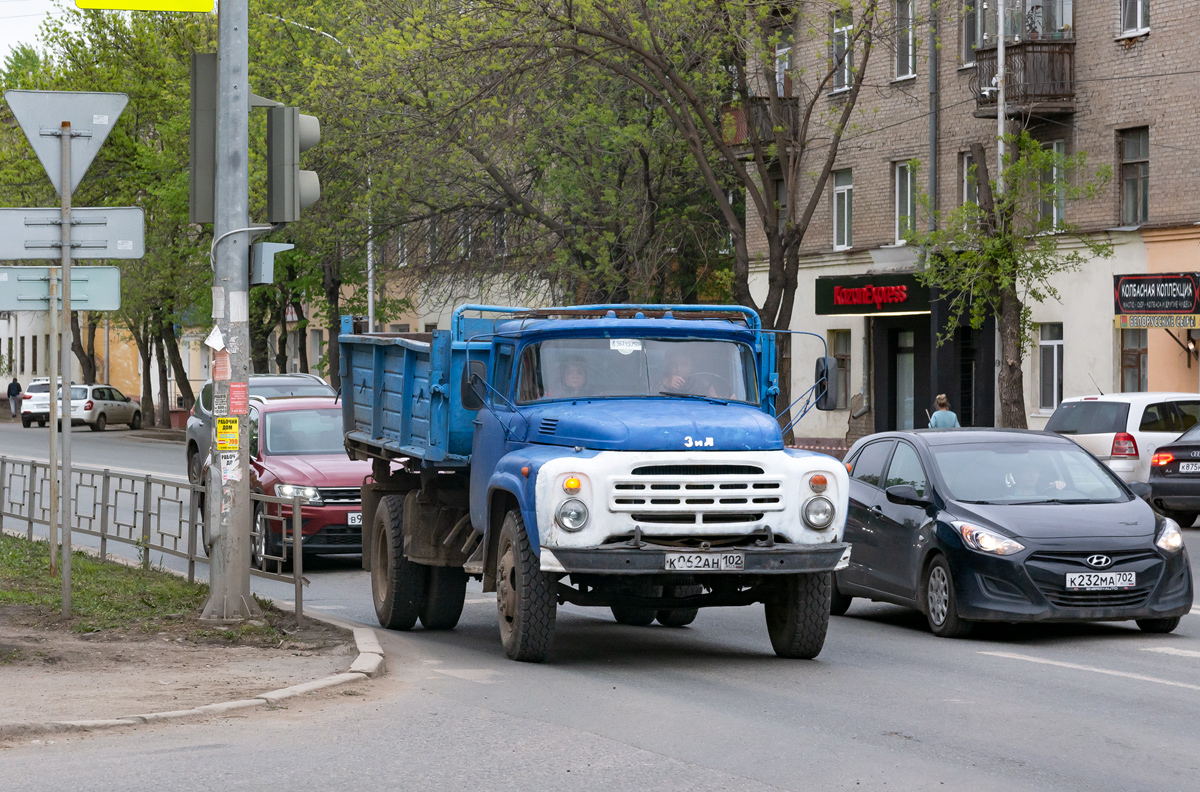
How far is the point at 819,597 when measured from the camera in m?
10.5

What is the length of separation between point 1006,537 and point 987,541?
0.13 meters

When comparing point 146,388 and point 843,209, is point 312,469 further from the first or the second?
point 146,388

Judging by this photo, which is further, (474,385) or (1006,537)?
(1006,537)

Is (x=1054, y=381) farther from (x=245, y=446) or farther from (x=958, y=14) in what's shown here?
(x=245, y=446)

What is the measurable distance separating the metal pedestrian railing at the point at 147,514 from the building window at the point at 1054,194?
723 inches

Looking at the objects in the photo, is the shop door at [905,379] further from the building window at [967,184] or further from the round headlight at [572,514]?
the round headlight at [572,514]

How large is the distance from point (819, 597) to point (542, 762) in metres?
3.57

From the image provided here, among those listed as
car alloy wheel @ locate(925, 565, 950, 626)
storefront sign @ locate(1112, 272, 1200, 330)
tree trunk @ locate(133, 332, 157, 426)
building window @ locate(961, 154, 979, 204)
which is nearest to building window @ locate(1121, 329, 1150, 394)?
storefront sign @ locate(1112, 272, 1200, 330)

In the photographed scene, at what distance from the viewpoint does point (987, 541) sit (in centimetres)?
1148

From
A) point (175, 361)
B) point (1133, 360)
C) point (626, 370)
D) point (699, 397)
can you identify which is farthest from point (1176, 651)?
point (175, 361)

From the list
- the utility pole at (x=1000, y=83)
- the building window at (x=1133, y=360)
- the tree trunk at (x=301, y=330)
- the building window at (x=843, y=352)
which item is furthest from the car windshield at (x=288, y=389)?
the tree trunk at (x=301, y=330)

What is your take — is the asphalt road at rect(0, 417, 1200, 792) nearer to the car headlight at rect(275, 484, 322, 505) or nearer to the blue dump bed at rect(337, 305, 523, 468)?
the blue dump bed at rect(337, 305, 523, 468)

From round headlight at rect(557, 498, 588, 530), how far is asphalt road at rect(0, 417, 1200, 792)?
2.90 feet

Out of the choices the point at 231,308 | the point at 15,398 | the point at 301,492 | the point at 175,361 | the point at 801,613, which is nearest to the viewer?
the point at 801,613
